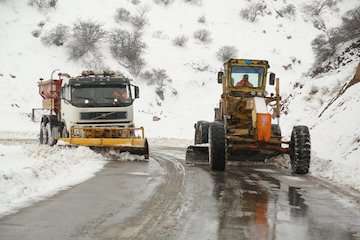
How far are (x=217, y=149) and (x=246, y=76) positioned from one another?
3.68 m

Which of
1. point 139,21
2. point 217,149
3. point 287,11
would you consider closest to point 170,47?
point 139,21

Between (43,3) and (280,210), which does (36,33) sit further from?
(280,210)

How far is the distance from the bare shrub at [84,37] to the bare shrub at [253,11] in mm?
16078

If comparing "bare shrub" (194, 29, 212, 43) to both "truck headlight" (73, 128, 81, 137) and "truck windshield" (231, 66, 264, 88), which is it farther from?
"truck windshield" (231, 66, 264, 88)

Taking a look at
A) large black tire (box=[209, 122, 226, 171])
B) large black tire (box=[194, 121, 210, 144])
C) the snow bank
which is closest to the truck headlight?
large black tire (box=[194, 121, 210, 144])

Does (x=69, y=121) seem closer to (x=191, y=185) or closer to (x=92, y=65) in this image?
(x=191, y=185)

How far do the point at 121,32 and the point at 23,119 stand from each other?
1562 centimetres

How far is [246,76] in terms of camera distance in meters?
18.3

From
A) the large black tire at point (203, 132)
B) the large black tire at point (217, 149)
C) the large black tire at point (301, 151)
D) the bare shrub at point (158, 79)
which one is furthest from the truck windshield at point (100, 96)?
the bare shrub at point (158, 79)

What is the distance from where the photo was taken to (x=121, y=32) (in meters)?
52.1

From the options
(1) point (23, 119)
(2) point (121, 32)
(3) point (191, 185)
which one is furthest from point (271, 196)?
(2) point (121, 32)

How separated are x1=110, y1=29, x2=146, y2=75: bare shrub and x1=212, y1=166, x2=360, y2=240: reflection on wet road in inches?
1442

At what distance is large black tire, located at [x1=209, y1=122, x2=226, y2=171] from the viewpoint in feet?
51.0

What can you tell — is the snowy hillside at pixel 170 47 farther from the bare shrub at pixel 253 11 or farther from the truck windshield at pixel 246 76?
the truck windshield at pixel 246 76
